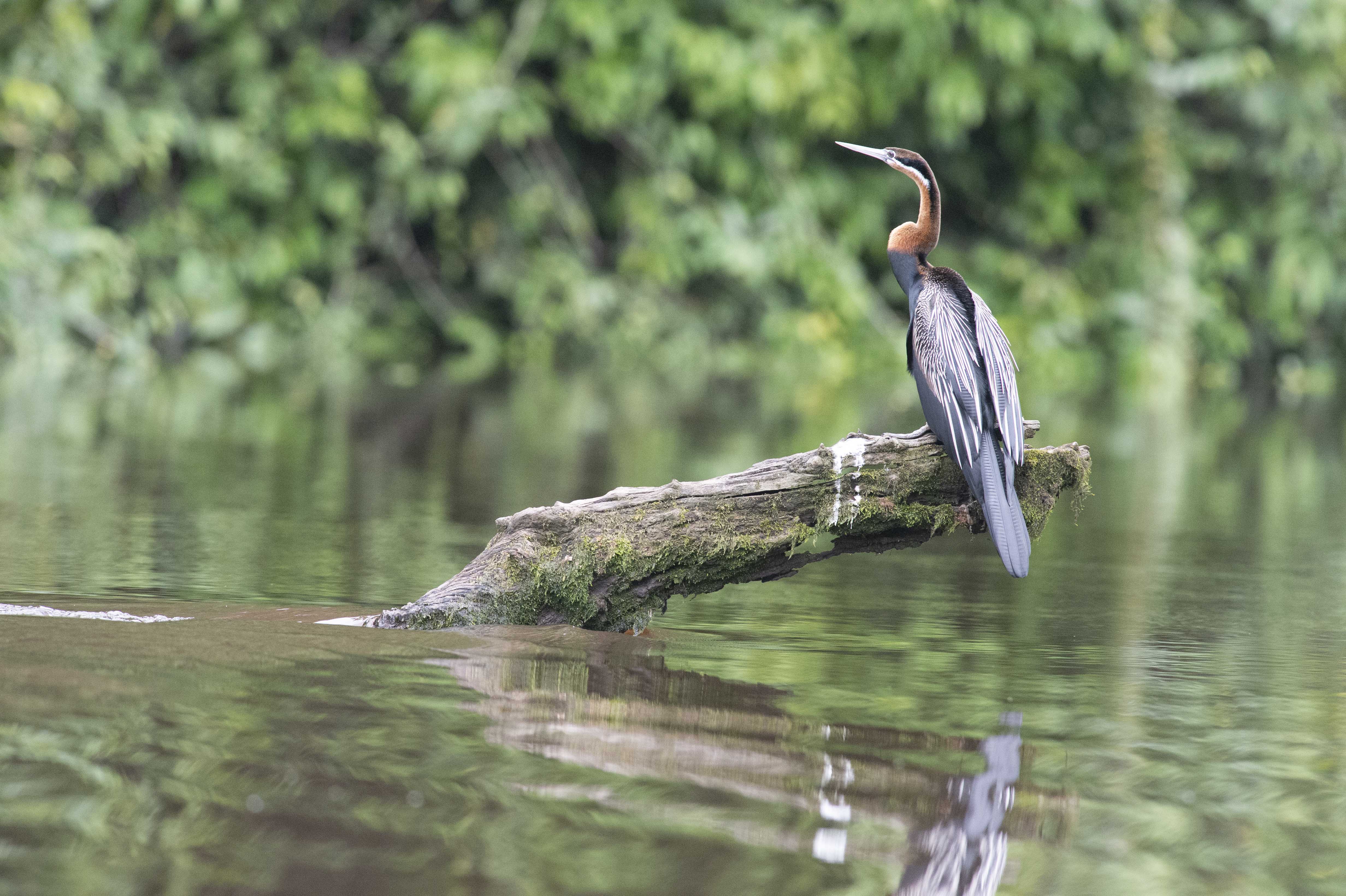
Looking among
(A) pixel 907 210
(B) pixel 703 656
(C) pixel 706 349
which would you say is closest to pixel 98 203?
(C) pixel 706 349

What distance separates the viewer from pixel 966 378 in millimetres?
3322

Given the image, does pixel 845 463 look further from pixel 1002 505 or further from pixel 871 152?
→ pixel 871 152

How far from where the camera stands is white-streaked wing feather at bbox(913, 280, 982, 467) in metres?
3.21

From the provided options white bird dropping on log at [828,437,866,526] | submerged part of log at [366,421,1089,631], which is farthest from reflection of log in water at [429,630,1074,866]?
white bird dropping on log at [828,437,866,526]

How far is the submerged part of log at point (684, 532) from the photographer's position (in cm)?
325

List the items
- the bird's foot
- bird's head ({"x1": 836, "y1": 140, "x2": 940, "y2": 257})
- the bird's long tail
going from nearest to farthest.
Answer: the bird's long tail, the bird's foot, bird's head ({"x1": 836, "y1": 140, "x2": 940, "y2": 257})

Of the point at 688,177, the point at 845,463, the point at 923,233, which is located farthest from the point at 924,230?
the point at 688,177

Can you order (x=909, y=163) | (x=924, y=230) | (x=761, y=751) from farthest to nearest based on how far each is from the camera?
(x=909, y=163) < (x=924, y=230) < (x=761, y=751)

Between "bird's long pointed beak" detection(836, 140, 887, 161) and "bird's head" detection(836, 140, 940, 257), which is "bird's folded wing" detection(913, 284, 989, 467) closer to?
"bird's head" detection(836, 140, 940, 257)

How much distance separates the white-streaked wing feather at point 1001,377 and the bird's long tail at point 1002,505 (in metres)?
0.03

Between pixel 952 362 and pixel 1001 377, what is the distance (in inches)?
4.1

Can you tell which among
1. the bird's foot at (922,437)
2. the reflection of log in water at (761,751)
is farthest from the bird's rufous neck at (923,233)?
the reflection of log in water at (761,751)

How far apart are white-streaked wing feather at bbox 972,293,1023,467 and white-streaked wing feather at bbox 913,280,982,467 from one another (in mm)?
25

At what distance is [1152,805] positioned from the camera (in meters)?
→ 2.26
